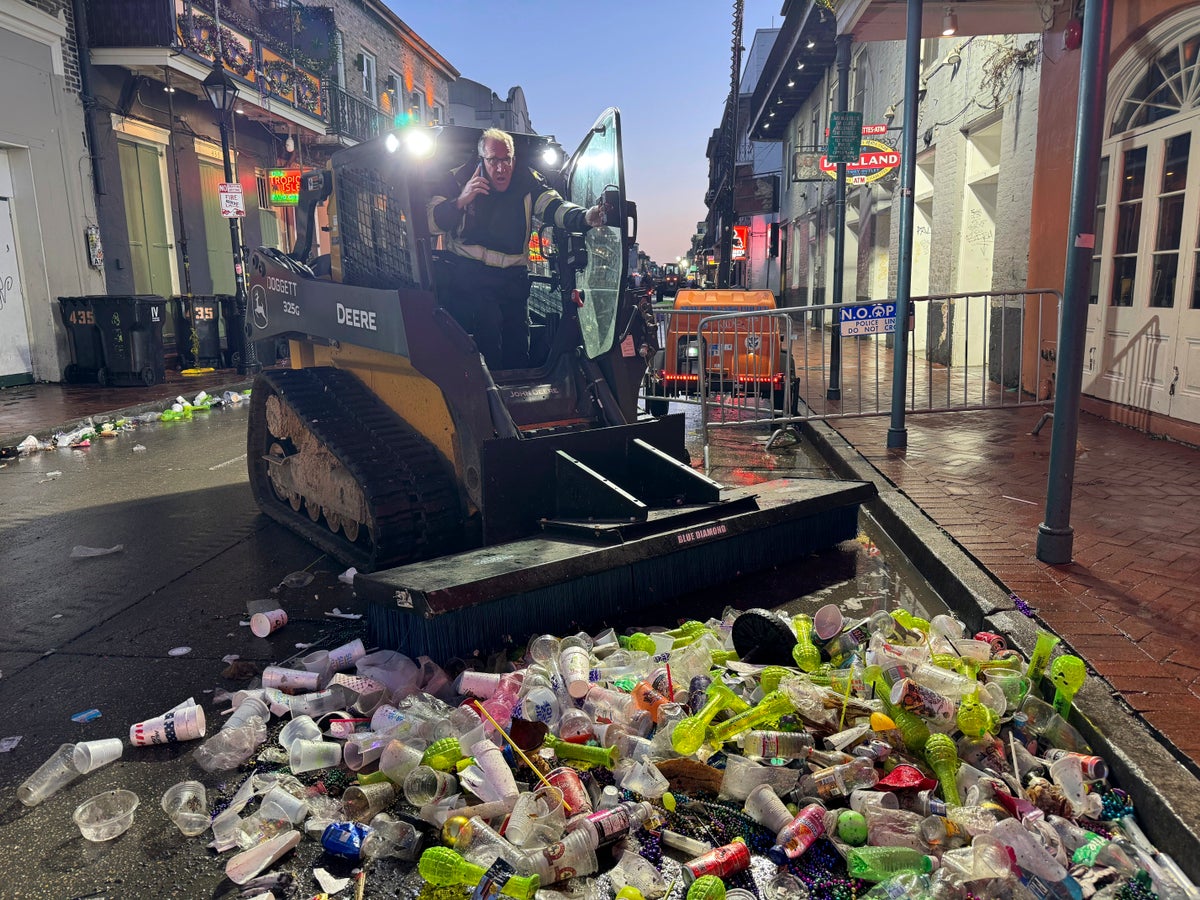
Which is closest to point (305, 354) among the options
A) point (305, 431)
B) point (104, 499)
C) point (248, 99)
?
point (305, 431)

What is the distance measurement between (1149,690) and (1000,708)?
1.74ft

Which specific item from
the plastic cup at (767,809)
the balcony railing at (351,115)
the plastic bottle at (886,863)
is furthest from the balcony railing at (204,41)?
the plastic bottle at (886,863)

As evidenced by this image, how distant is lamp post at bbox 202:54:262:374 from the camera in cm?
1415

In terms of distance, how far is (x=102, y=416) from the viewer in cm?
1045

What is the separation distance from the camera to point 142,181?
17250 millimetres

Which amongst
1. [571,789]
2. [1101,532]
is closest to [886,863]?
[571,789]

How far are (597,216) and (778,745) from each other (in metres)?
3.20

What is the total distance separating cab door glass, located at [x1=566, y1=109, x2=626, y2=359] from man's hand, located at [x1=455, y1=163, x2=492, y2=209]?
61 centimetres

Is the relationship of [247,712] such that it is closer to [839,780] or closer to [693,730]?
→ [693,730]

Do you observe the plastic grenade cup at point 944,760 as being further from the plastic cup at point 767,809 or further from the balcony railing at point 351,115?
the balcony railing at point 351,115

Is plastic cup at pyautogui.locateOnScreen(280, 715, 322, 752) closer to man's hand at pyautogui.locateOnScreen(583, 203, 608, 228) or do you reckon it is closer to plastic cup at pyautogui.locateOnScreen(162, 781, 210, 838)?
plastic cup at pyautogui.locateOnScreen(162, 781, 210, 838)

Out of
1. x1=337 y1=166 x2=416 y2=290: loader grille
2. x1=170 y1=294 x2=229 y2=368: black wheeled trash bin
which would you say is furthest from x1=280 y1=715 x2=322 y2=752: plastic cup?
x1=170 y1=294 x2=229 y2=368: black wheeled trash bin

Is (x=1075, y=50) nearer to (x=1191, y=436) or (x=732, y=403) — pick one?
(x=1191, y=436)

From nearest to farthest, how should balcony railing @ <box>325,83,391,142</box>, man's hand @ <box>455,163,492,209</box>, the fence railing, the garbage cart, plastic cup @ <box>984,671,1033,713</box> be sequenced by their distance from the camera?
plastic cup @ <box>984,671,1033,713</box>, man's hand @ <box>455,163,492,209</box>, the fence railing, the garbage cart, balcony railing @ <box>325,83,391,142</box>
